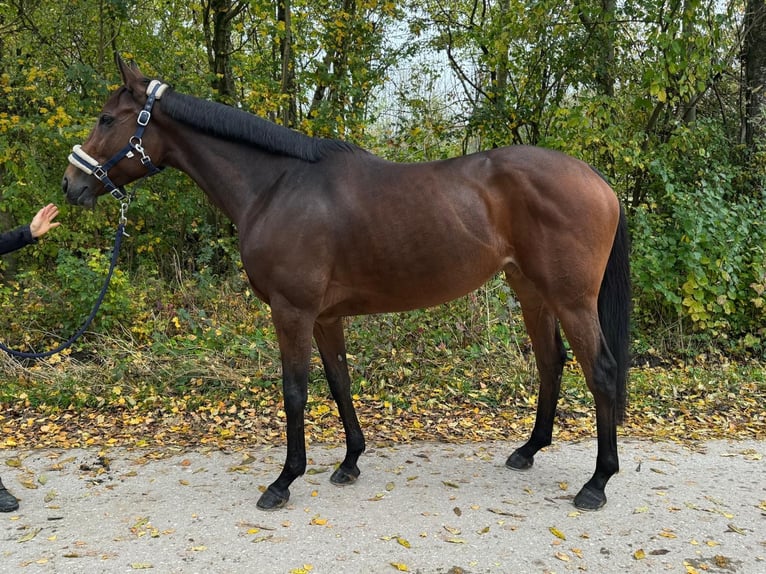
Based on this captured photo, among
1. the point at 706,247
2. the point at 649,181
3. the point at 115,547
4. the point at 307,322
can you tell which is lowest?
the point at 115,547

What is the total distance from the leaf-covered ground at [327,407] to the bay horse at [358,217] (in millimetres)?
1425

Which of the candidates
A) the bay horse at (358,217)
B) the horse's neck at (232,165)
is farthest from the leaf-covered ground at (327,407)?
the horse's neck at (232,165)

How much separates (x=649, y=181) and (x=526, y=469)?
192 inches

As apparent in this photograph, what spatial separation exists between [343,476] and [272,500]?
0.53 m

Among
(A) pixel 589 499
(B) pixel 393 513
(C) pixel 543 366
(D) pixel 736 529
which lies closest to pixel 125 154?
(B) pixel 393 513

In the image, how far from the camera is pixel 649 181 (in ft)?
23.8

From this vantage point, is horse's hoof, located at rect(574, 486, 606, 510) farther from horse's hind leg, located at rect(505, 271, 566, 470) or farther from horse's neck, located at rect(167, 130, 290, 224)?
horse's neck, located at rect(167, 130, 290, 224)

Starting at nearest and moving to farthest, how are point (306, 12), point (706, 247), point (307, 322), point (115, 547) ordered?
point (115, 547), point (307, 322), point (706, 247), point (306, 12)

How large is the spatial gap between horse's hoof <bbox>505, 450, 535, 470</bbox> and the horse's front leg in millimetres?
1412

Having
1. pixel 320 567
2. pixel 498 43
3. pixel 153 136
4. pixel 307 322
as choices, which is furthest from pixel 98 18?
pixel 320 567

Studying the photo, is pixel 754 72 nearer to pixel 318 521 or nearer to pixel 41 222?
pixel 318 521

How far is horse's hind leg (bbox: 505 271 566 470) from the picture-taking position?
152 inches

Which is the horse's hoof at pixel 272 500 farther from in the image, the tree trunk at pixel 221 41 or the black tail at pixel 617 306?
the tree trunk at pixel 221 41

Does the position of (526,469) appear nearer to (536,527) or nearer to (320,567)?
(536,527)
